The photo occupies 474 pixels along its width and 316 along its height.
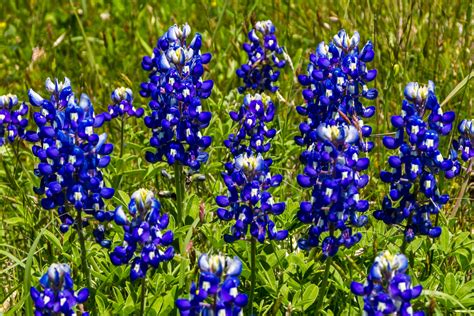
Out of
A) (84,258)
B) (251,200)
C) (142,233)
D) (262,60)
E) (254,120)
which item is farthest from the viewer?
(262,60)

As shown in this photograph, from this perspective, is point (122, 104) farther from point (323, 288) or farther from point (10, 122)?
point (323, 288)

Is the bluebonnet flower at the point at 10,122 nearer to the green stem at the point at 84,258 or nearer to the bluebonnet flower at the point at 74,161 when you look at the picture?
the bluebonnet flower at the point at 74,161

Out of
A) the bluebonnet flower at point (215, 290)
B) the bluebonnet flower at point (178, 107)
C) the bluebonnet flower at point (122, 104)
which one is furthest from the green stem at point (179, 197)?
the bluebonnet flower at point (215, 290)

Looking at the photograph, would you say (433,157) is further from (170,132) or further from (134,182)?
(134,182)

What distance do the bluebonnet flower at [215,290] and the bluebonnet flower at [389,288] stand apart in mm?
357

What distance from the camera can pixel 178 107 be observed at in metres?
3.59

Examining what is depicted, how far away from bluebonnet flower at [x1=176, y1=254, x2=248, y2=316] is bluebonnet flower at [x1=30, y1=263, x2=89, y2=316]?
37 cm

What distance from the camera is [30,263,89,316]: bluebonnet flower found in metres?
2.46

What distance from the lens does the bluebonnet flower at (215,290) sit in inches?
91.0

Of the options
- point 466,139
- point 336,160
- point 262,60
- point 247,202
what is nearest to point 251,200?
point 247,202

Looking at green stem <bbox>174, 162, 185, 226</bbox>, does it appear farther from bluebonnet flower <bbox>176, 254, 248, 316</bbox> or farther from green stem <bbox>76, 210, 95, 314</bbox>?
bluebonnet flower <bbox>176, 254, 248, 316</bbox>

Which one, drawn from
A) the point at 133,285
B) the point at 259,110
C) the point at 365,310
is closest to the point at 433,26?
the point at 259,110

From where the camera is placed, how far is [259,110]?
3.74 meters

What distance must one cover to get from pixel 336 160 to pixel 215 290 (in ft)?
2.37
